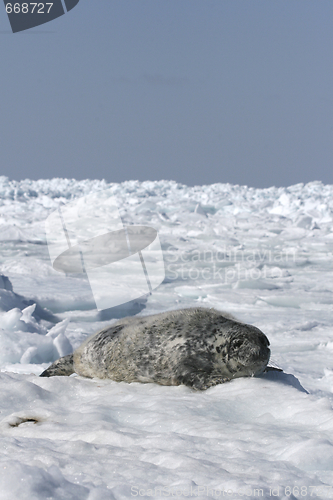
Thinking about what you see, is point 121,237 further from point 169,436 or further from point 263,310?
point 169,436

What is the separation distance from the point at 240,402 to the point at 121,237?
377 inches

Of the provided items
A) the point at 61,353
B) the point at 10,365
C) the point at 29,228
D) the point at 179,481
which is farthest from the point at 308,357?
the point at 29,228

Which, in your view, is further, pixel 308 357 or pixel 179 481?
pixel 308 357

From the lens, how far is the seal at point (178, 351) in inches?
90.1

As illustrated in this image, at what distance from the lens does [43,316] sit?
548cm

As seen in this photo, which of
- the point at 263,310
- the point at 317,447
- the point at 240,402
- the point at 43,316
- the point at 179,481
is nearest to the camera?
the point at 179,481

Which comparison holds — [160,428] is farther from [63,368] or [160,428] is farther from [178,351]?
[63,368]

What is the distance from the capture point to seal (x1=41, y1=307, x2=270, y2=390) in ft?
7.51

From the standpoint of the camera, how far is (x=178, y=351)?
239 cm

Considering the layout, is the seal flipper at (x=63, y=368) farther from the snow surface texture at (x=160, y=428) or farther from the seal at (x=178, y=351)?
the snow surface texture at (x=160, y=428)

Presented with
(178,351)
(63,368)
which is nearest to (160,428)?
(178,351)

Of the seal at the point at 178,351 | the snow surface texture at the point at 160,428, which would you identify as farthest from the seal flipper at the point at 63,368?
the snow surface texture at the point at 160,428

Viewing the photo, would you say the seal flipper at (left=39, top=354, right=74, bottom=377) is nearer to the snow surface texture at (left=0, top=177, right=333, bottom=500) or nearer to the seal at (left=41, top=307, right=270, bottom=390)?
the seal at (left=41, top=307, right=270, bottom=390)

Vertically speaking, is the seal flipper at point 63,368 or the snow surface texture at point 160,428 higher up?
the snow surface texture at point 160,428
